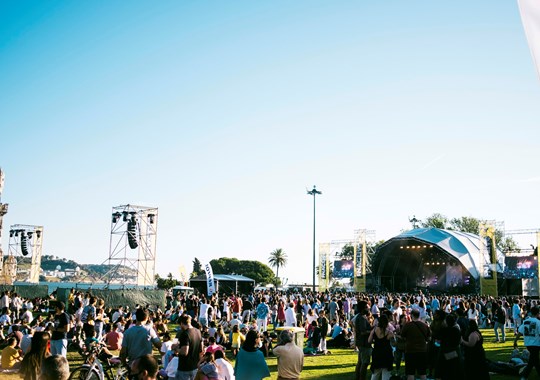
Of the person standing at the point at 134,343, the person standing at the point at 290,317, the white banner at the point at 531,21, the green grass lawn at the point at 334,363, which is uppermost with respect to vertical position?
the white banner at the point at 531,21

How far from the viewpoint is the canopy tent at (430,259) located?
2082 inches

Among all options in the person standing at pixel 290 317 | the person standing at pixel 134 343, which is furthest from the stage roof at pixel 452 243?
the person standing at pixel 134 343

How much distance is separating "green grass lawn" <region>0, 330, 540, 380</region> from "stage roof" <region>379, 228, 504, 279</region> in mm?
36228

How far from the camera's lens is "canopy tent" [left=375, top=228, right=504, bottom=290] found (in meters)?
52.9

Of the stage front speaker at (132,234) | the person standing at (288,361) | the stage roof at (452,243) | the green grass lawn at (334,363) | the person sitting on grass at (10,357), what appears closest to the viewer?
the person standing at (288,361)

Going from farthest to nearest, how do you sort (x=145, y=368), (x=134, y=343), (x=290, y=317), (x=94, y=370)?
1. (x=290, y=317)
2. (x=94, y=370)
3. (x=134, y=343)
4. (x=145, y=368)

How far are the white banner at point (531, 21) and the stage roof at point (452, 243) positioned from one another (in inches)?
2135

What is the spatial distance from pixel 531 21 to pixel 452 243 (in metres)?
56.9

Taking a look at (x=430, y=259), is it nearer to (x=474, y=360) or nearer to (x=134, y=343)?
(x=474, y=360)

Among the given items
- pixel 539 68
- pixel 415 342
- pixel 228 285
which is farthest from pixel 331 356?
pixel 228 285

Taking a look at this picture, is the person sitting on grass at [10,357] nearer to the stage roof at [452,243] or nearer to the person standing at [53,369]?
the person standing at [53,369]

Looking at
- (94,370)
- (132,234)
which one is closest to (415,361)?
(94,370)

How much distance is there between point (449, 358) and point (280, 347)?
329 centimetres

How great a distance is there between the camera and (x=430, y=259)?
62000mm
